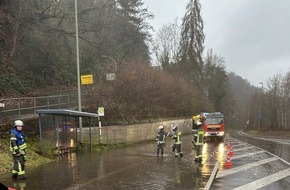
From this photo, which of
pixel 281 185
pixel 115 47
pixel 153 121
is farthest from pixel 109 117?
pixel 115 47

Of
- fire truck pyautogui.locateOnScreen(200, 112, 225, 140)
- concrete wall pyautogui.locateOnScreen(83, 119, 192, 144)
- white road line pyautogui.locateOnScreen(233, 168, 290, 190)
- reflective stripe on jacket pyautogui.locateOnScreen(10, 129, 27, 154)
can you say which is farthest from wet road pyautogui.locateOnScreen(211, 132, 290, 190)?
fire truck pyautogui.locateOnScreen(200, 112, 225, 140)

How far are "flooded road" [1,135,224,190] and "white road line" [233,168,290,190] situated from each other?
130 centimetres

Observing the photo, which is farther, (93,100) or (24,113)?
(93,100)

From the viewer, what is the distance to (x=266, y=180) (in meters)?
12.1

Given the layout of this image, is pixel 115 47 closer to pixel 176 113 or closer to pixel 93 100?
pixel 176 113

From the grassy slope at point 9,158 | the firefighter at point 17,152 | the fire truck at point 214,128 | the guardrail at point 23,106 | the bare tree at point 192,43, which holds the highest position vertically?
the bare tree at point 192,43

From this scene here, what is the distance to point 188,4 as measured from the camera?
64.0 metres

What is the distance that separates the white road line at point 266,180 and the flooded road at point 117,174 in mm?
1304

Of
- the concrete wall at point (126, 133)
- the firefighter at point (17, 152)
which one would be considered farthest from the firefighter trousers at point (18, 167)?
→ the concrete wall at point (126, 133)

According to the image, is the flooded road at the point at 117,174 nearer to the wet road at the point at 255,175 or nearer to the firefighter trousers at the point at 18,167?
the firefighter trousers at the point at 18,167

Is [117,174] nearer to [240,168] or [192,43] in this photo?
[240,168]

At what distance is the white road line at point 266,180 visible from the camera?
11.0m

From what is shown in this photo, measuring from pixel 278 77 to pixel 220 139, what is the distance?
3510cm

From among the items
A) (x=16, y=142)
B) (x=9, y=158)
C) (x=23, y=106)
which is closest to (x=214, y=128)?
(x=23, y=106)
